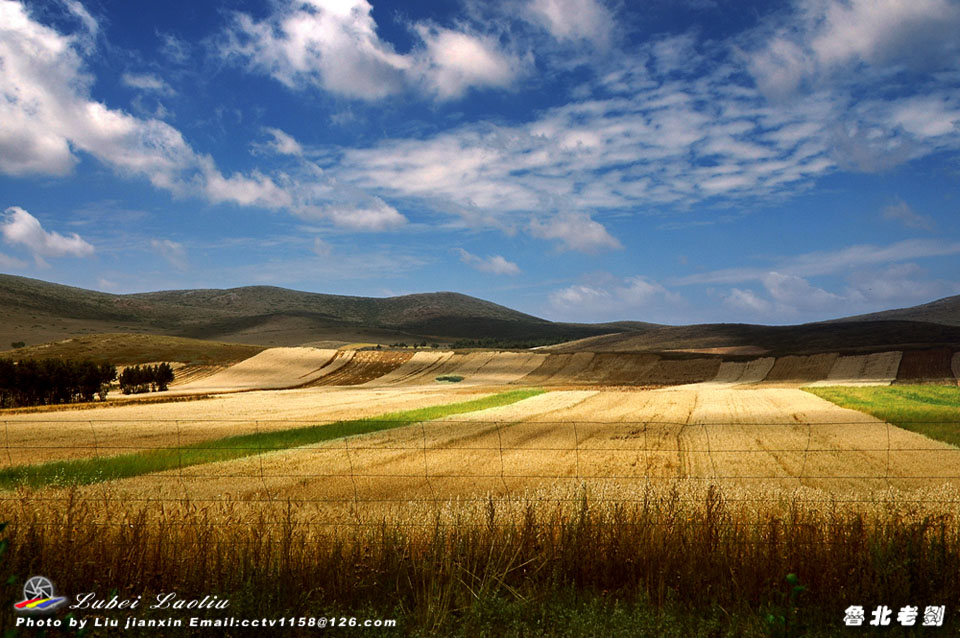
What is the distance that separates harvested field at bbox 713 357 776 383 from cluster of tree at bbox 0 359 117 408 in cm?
5493

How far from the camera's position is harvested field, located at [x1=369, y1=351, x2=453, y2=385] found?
247 ft

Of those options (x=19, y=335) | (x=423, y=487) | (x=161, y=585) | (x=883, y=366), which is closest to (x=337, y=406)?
(x=423, y=487)

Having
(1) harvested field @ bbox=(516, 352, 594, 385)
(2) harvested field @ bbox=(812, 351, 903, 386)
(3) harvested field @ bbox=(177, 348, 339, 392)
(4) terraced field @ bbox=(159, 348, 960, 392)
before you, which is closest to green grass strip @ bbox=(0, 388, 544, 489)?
(1) harvested field @ bbox=(516, 352, 594, 385)

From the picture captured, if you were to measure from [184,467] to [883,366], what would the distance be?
6683cm

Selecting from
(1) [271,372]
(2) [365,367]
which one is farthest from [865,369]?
(1) [271,372]

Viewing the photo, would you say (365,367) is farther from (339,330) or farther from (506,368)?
(339,330)

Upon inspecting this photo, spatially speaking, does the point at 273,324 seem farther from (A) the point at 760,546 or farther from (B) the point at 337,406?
(A) the point at 760,546

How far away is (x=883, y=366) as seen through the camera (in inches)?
2616

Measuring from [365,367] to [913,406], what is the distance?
61.7 meters

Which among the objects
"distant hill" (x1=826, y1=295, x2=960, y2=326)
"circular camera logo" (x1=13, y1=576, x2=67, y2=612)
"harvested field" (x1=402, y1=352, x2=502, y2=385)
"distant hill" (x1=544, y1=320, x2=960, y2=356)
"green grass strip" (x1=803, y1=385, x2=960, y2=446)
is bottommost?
"circular camera logo" (x1=13, y1=576, x2=67, y2=612)

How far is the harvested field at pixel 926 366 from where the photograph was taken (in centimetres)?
5972

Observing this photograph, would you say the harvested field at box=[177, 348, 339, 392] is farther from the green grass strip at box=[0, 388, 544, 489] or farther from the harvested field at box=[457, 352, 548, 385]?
the green grass strip at box=[0, 388, 544, 489]

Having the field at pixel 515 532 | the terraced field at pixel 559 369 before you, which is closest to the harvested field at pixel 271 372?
the terraced field at pixel 559 369

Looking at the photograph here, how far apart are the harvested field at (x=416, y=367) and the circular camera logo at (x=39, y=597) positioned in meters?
66.1
